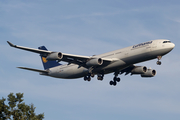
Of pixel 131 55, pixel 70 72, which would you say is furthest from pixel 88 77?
pixel 131 55

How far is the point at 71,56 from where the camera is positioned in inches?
2028

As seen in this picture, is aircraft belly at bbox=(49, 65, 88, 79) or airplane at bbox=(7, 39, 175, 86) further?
aircraft belly at bbox=(49, 65, 88, 79)

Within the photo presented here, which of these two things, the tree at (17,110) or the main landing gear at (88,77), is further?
the main landing gear at (88,77)

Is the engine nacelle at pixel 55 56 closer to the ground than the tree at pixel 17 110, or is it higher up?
higher up

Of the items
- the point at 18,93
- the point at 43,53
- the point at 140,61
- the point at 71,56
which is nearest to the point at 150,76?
the point at 140,61

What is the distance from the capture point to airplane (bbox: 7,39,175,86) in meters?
49.0

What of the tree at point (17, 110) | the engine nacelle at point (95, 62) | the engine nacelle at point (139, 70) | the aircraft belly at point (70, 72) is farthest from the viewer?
the engine nacelle at point (139, 70)

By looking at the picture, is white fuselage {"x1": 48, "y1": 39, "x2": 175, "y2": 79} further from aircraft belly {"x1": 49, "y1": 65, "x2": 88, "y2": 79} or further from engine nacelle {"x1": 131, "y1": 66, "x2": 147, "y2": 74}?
engine nacelle {"x1": 131, "y1": 66, "x2": 147, "y2": 74}

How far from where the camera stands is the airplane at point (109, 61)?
49.0 m

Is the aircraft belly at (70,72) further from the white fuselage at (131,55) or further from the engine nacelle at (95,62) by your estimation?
the engine nacelle at (95,62)

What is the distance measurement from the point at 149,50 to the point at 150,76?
10554mm

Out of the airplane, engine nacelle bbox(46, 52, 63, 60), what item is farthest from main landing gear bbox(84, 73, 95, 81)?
engine nacelle bbox(46, 52, 63, 60)

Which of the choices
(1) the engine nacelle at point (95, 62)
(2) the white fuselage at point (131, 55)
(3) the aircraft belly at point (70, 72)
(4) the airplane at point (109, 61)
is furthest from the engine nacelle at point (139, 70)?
(3) the aircraft belly at point (70, 72)

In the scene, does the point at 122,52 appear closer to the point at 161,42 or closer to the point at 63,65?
the point at 161,42
